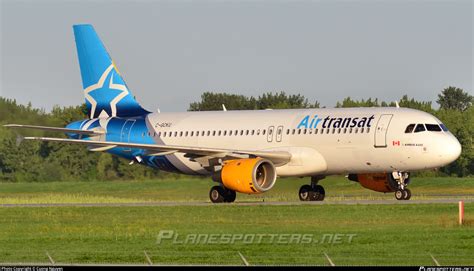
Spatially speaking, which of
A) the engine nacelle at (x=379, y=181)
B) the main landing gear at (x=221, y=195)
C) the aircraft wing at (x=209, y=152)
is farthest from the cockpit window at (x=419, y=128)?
→ the main landing gear at (x=221, y=195)

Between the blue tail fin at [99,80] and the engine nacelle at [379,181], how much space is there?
11.6m

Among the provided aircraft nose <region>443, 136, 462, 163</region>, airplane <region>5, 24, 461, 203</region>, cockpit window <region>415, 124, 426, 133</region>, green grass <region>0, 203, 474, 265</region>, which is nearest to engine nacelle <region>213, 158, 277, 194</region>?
airplane <region>5, 24, 461, 203</region>

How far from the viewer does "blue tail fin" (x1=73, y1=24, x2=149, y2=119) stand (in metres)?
55.7

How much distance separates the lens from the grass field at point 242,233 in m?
25.6

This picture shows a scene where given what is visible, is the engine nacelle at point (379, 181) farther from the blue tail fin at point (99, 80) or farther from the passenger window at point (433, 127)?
the blue tail fin at point (99, 80)

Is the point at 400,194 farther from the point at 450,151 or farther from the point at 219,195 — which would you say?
A: the point at 219,195

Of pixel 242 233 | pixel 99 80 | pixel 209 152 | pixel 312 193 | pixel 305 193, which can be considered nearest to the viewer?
pixel 242 233

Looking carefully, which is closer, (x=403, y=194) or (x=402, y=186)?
(x=403, y=194)

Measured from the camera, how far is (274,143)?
48500mm

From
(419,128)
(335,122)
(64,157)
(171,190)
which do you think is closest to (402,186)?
(419,128)

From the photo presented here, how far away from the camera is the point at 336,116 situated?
4703cm

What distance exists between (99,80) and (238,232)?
86.6ft

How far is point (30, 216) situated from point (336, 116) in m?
13.2

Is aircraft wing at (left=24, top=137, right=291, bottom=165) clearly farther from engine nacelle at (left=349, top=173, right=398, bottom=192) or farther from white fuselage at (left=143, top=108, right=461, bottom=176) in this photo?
engine nacelle at (left=349, top=173, right=398, bottom=192)
